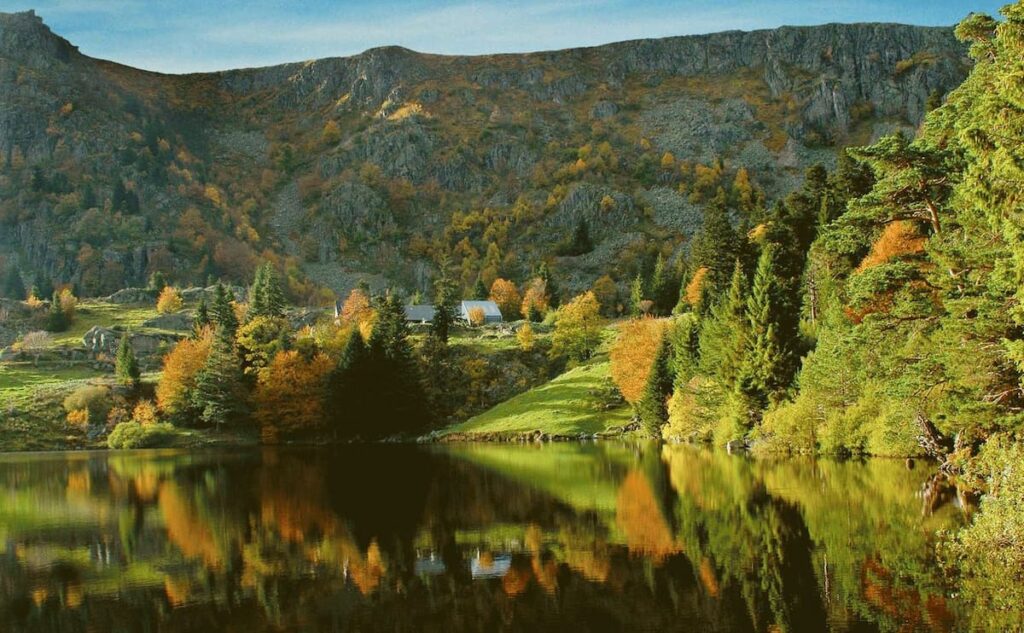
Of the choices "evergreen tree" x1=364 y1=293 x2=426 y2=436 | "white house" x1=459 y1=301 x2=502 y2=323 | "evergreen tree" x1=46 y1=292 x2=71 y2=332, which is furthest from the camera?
"white house" x1=459 y1=301 x2=502 y2=323

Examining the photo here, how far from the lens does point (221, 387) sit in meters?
99.4

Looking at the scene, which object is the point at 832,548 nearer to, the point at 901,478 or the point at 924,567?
the point at 924,567

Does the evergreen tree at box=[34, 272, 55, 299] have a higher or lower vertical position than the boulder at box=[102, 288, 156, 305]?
higher

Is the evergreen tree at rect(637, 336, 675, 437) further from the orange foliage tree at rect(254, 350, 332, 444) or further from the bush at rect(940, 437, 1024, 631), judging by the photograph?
the bush at rect(940, 437, 1024, 631)

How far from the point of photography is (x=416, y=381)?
3814 inches

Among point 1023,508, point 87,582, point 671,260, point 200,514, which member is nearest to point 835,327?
point 1023,508

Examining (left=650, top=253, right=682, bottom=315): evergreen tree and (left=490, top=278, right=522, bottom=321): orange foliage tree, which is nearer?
(left=650, top=253, right=682, bottom=315): evergreen tree

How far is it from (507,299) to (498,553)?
457 ft

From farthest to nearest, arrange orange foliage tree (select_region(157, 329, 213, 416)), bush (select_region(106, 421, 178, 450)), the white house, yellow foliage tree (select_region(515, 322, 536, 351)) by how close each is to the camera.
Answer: the white house, yellow foliage tree (select_region(515, 322, 536, 351)), orange foliage tree (select_region(157, 329, 213, 416)), bush (select_region(106, 421, 178, 450))

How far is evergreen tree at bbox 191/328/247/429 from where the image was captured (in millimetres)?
98875

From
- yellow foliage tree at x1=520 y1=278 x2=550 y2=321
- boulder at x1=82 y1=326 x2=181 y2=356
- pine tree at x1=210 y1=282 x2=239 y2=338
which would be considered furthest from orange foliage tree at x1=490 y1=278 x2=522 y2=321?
pine tree at x1=210 y1=282 x2=239 y2=338

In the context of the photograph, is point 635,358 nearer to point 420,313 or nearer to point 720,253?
point 720,253

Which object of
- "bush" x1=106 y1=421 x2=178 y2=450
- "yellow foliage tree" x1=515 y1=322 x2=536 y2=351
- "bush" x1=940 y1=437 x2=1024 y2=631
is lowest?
"bush" x1=106 y1=421 x2=178 y2=450

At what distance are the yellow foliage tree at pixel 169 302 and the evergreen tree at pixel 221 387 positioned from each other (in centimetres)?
6152
